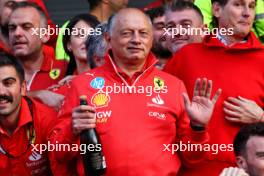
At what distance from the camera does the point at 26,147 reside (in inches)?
270

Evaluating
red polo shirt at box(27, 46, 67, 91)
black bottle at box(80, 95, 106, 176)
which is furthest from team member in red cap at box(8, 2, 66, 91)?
black bottle at box(80, 95, 106, 176)

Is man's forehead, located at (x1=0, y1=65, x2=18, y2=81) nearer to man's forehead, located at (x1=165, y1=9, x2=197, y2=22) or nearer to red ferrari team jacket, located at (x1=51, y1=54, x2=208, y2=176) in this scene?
red ferrari team jacket, located at (x1=51, y1=54, x2=208, y2=176)

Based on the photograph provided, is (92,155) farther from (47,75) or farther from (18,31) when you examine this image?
(18,31)

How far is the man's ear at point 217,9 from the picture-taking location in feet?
23.3

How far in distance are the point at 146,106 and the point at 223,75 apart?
0.67m

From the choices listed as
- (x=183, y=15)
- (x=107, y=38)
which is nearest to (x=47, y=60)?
(x=183, y=15)

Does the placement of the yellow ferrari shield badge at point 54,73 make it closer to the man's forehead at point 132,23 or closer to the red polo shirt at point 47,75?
the red polo shirt at point 47,75

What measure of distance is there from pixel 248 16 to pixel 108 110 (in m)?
1.33

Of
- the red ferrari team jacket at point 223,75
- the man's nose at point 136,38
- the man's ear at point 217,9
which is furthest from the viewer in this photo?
the man's ear at point 217,9

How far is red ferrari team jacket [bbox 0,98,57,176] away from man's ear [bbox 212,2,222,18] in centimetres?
146

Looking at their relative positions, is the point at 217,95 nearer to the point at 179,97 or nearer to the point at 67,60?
the point at 179,97

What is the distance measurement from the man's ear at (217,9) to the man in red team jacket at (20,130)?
4.72 feet

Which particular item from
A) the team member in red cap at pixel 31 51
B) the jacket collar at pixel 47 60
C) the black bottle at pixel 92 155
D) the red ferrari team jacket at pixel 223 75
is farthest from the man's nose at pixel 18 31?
the black bottle at pixel 92 155

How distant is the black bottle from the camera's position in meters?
6.21
